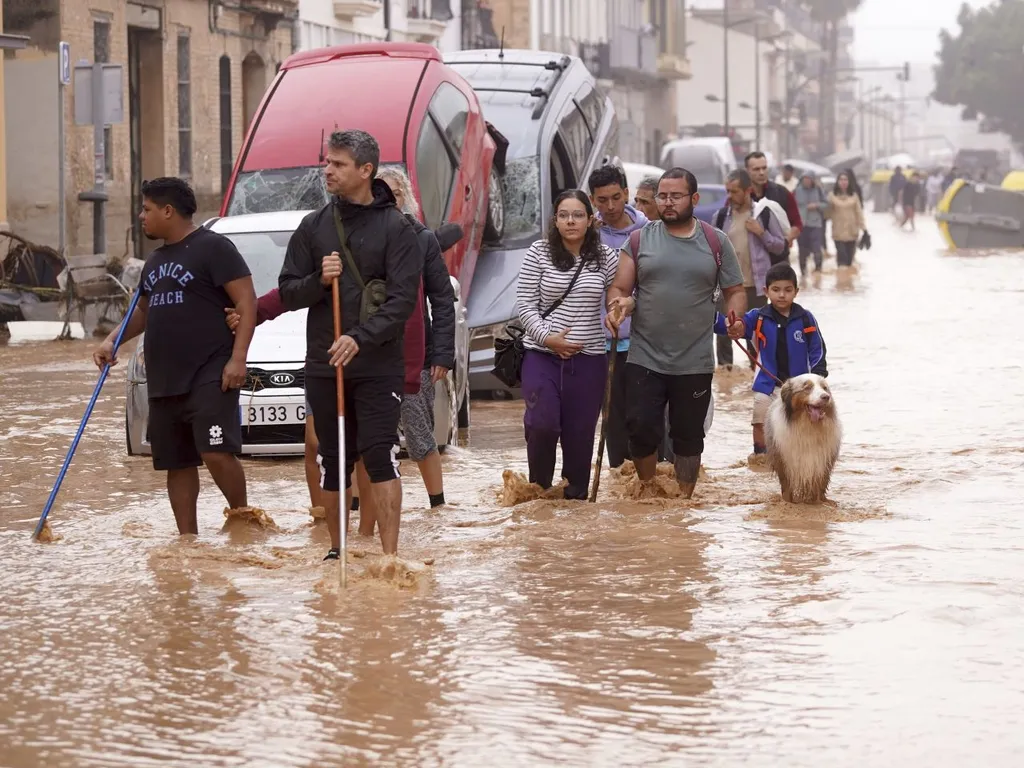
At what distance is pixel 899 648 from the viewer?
679 cm

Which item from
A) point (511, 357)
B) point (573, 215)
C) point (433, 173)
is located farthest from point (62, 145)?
point (573, 215)

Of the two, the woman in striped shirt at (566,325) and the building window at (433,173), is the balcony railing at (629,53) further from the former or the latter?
the woman in striped shirt at (566,325)

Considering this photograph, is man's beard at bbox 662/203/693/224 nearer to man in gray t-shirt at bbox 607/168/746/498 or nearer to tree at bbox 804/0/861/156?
man in gray t-shirt at bbox 607/168/746/498

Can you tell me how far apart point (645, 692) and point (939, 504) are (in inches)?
164

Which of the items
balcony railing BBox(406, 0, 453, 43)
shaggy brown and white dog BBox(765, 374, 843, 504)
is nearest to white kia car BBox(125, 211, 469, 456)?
shaggy brown and white dog BBox(765, 374, 843, 504)

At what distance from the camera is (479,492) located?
10773 mm

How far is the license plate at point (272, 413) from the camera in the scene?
1154 centimetres

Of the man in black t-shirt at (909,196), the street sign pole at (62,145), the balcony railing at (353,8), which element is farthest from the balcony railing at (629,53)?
the street sign pole at (62,145)

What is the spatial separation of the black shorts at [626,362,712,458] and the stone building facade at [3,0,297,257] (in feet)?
53.8

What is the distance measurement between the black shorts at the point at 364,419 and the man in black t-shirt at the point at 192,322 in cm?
58

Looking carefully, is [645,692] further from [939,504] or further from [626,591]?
[939,504]

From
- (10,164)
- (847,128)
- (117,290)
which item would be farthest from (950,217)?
(847,128)

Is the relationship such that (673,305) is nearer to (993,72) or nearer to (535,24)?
(535,24)

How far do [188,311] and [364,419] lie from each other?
1.03m
